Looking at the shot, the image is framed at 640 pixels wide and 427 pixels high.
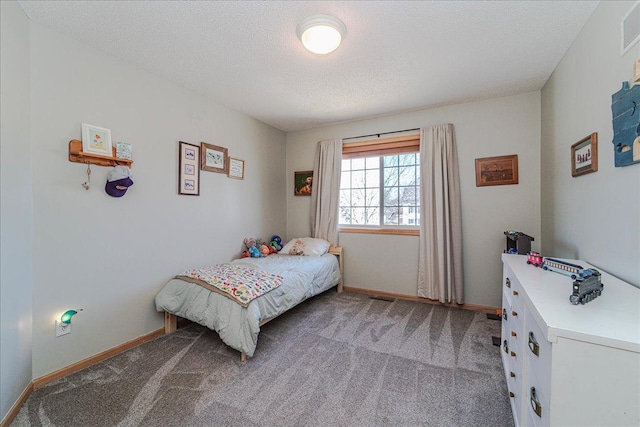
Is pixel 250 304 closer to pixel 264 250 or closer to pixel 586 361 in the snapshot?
pixel 264 250

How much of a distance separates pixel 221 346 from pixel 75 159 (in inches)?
72.4

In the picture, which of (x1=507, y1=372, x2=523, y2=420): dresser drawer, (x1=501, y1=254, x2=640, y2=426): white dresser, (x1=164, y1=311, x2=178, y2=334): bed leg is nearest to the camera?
(x1=501, y1=254, x2=640, y2=426): white dresser

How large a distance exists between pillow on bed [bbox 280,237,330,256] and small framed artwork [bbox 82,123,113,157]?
2.18 m

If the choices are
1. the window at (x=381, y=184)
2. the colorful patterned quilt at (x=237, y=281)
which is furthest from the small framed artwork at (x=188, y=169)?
the window at (x=381, y=184)

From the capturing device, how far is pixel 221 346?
7.20 ft

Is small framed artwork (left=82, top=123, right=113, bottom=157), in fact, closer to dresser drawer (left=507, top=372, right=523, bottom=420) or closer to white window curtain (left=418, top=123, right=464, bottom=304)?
dresser drawer (left=507, top=372, right=523, bottom=420)

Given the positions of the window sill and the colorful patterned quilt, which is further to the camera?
the window sill

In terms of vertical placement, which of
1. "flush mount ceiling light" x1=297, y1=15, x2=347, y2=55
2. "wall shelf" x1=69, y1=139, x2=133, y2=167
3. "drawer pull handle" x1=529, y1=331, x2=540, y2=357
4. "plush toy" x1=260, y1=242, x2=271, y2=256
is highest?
"flush mount ceiling light" x1=297, y1=15, x2=347, y2=55

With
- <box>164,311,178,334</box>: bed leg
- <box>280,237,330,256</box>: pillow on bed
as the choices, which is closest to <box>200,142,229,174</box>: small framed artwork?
<box>280,237,330,256</box>: pillow on bed

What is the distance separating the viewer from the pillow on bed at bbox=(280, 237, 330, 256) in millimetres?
3463

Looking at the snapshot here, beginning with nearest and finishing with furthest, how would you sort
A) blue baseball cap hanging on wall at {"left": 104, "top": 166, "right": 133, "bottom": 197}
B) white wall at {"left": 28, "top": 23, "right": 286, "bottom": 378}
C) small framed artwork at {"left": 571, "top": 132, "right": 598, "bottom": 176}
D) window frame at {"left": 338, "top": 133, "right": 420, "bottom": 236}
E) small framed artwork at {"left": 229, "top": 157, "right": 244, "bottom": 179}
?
small framed artwork at {"left": 571, "top": 132, "right": 598, "bottom": 176}
white wall at {"left": 28, "top": 23, "right": 286, "bottom": 378}
blue baseball cap hanging on wall at {"left": 104, "top": 166, "right": 133, "bottom": 197}
small framed artwork at {"left": 229, "top": 157, "right": 244, "bottom": 179}
window frame at {"left": 338, "top": 133, "right": 420, "bottom": 236}

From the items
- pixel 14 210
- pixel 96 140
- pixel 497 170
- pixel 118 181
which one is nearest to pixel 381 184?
pixel 497 170

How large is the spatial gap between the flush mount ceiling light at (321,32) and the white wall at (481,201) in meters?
1.88

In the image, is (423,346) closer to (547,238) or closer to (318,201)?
(547,238)
